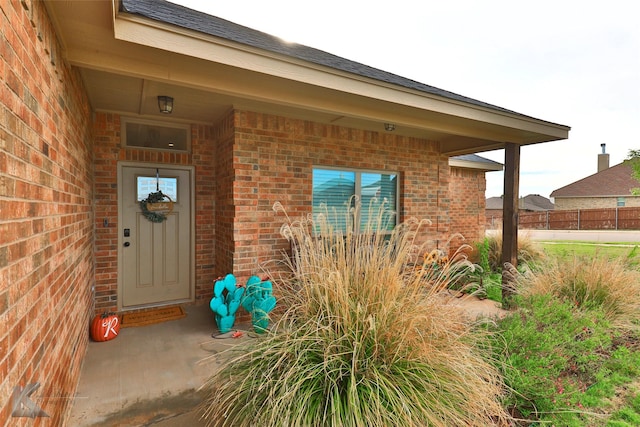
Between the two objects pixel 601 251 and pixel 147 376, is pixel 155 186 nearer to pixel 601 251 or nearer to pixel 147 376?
pixel 147 376

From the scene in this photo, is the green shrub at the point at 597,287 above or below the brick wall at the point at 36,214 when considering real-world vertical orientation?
below

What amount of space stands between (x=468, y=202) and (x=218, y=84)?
723 centimetres

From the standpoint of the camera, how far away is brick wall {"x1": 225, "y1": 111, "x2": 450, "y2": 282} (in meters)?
3.75

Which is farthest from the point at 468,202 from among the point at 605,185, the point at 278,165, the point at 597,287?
the point at 605,185

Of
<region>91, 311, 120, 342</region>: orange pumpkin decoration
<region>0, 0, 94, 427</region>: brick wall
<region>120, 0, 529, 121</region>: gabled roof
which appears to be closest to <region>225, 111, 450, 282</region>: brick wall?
<region>120, 0, 529, 121</region>: gabled roof

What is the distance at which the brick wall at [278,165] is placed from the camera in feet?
12.3

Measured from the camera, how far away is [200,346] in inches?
123

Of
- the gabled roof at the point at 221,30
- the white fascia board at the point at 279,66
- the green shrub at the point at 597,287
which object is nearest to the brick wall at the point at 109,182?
the gabled roof at the point at 221,30

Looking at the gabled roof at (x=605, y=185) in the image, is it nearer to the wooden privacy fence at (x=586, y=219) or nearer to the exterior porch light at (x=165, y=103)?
the wooden privacy fence at (x=586, y=219)

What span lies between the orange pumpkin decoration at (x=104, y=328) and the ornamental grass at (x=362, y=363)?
190 centimetres

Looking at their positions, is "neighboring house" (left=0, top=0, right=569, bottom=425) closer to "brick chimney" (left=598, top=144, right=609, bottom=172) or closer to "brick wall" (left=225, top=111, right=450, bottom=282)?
"brick wall" (left=225, top=111, right=450, bottom=282)

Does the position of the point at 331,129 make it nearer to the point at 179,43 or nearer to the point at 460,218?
the point at 179,43

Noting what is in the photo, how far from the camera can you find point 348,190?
15.5 ft

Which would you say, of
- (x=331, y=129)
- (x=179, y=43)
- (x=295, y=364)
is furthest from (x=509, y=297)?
(x=179, y=43)
